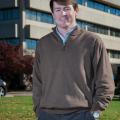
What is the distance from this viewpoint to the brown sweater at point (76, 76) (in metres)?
4.64

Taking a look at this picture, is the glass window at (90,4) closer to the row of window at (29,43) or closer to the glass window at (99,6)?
the glass window at (99,6)

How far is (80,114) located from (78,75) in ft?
1.17

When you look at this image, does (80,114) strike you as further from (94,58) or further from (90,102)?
(94,58)

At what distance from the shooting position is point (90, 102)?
468cm

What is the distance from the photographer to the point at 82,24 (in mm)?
68000

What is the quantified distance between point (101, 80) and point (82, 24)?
63.6 meters

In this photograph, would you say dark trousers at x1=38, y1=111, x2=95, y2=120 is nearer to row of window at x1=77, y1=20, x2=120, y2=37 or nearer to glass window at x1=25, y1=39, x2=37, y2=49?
glass window at x1=25, y1=39, x2=37, y2=49

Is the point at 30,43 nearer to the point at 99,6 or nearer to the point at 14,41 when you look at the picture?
the point at 14,41

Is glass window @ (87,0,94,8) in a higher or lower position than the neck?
higher

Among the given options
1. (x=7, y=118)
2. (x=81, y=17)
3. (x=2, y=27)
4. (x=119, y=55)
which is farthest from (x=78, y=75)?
→ (x=119, y=55)

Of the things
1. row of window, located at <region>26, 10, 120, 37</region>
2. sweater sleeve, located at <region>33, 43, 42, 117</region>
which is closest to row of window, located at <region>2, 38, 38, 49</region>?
row of window, located at <region>26, 10, 120, 37</region>

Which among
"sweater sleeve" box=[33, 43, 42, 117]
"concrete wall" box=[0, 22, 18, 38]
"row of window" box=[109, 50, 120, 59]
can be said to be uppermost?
"concrete wall" box=[0, 22, 18, 38]

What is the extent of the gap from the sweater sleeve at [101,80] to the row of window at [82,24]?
173ft

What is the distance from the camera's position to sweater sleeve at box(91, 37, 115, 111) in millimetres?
4598
